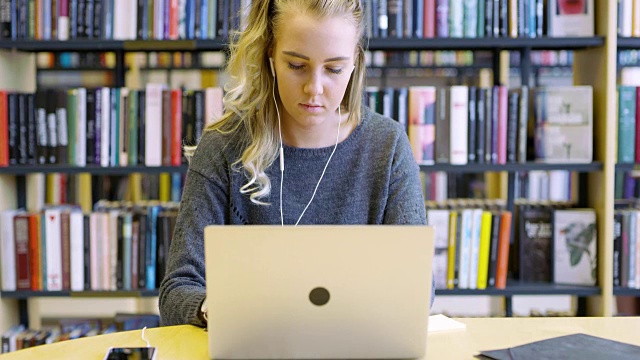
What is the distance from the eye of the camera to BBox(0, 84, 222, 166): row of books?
2.55 meters

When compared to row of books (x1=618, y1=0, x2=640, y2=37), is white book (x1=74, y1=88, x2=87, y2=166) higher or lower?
lower

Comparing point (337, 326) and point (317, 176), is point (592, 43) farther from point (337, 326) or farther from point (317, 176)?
point (337, 326)

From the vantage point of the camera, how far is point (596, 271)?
2.61 m

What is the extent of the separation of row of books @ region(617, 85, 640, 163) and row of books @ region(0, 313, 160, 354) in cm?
158

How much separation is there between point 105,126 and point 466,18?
1.19m

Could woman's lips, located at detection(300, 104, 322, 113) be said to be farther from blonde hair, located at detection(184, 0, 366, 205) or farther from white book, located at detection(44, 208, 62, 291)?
white book, located at detection(44, 208, 62, 291)

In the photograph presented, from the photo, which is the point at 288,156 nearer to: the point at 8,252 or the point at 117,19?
the point at 117,19

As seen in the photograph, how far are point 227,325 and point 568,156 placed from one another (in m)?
1.76

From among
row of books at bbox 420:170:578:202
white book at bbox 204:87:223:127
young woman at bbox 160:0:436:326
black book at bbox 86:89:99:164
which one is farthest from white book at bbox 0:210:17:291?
row of books at bbox 420:170:578:202

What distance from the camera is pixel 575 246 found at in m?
2.61

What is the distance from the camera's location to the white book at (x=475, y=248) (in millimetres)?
2574

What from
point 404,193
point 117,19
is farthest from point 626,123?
point 117,19

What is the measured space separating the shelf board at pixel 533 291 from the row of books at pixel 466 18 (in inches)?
31.5

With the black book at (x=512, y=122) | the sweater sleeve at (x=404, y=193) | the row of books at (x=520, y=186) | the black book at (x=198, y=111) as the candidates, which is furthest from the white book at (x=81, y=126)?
the row of books at (x=520, y=186)
